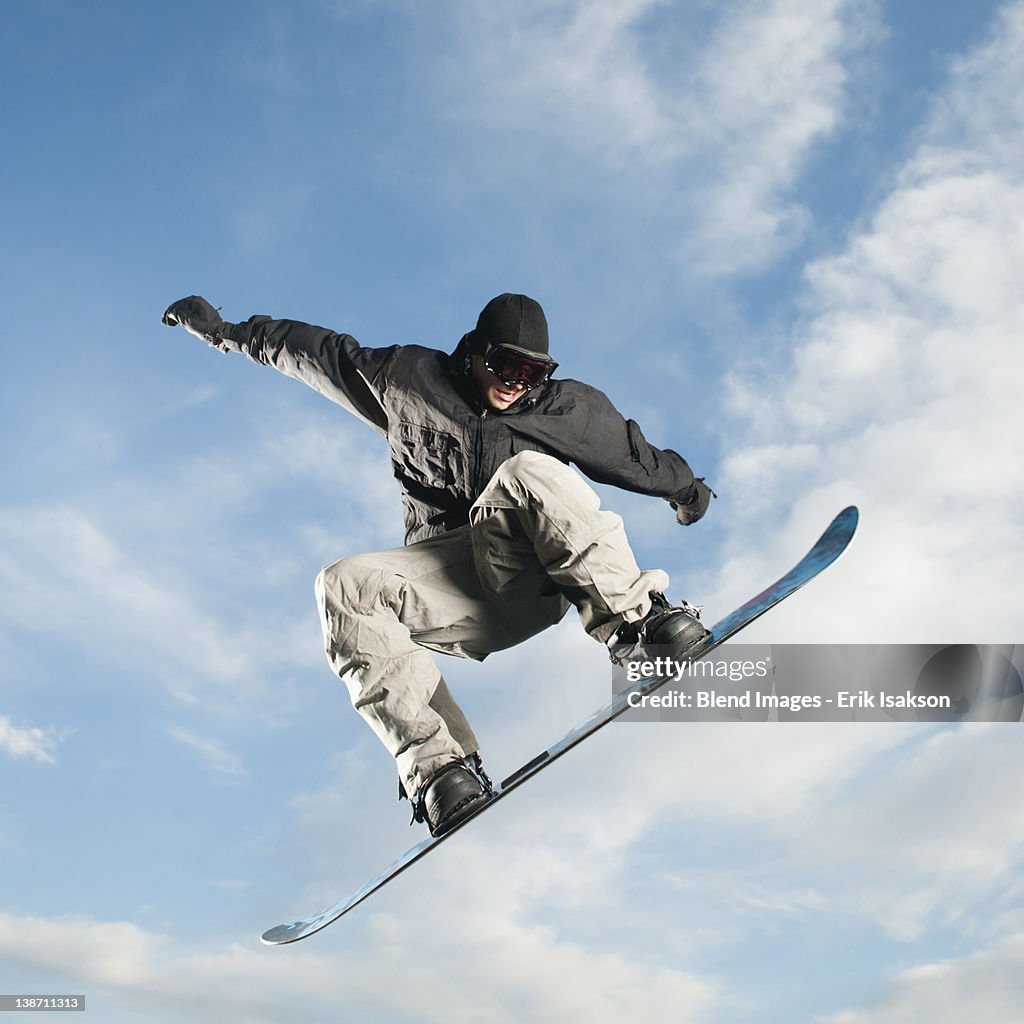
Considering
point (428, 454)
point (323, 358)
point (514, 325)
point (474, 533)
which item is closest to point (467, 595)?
point (474, 533)

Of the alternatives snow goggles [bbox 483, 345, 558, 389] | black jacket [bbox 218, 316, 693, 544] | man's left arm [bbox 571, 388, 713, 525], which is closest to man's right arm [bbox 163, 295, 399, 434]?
black jacket [bbox 218, 316, 693, 544]

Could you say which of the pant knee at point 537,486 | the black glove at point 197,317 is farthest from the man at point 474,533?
the black glove at point 197,317

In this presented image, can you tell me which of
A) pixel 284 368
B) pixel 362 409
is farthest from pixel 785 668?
pixel 284 368

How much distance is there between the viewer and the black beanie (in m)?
4.88

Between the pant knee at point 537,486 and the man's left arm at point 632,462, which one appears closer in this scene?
the pant knee at point 537,486

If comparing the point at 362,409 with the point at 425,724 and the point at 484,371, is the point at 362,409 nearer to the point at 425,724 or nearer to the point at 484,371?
the point at 484,371

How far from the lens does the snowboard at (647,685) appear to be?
438cm

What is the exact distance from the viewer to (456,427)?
509 centimetres

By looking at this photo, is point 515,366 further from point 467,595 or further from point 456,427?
point 467,595

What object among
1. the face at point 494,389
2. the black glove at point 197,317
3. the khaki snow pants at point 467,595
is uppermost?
the black glove at point 197,317

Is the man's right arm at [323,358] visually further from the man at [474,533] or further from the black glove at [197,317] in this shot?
the black glove at [197,317]

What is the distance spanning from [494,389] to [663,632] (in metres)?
1.42

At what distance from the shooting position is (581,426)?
5082 millimetres

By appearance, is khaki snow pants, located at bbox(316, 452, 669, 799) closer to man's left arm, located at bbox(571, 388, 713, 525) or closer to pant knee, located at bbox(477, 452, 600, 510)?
pant knee, located at bbox(477, 452, 600, 510)
